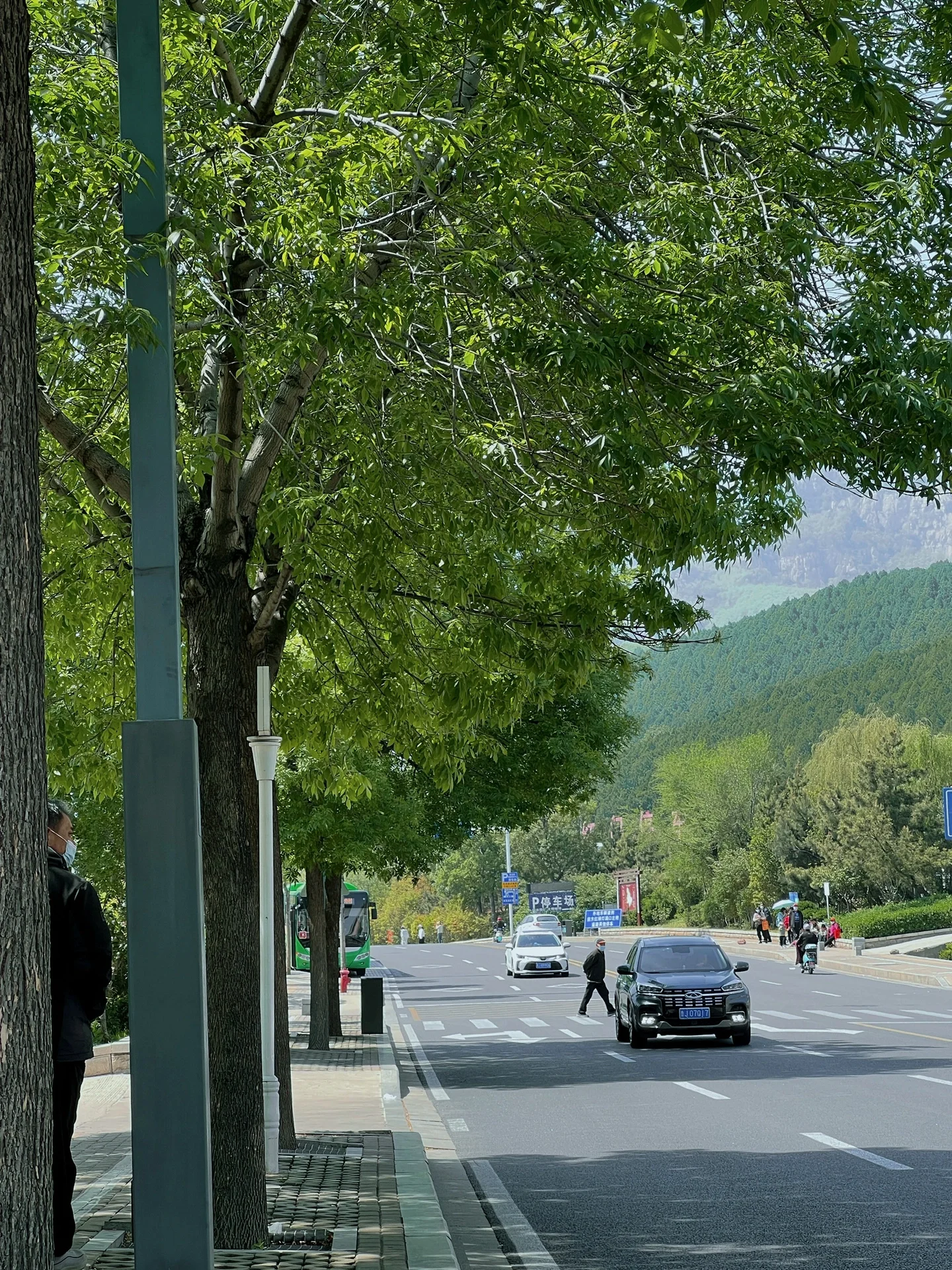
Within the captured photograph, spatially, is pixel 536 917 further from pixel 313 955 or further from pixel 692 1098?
pixel 692 1098

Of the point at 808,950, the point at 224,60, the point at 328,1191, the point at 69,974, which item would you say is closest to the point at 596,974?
the point at 808,950

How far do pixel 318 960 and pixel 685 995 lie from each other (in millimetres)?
6738

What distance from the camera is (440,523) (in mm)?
9953

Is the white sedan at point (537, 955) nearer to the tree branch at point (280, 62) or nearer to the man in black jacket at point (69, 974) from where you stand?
the tree branch at point (280, 62)

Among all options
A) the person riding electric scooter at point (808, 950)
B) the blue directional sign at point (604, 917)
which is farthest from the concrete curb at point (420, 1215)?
the blue directional sign at point (604, 917)

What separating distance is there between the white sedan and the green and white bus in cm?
504

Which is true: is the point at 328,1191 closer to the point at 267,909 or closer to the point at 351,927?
the point at 267,909

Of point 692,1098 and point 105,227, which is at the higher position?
point 105,227

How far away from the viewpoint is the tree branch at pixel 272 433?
852 cm

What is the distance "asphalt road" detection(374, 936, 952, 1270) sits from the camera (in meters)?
8.91

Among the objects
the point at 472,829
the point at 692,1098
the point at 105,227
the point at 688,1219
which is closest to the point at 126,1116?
the point at 692,1098

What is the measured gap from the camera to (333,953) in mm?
27672

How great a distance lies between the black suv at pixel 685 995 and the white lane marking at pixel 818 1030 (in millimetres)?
2191

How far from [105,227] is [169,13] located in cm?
141
